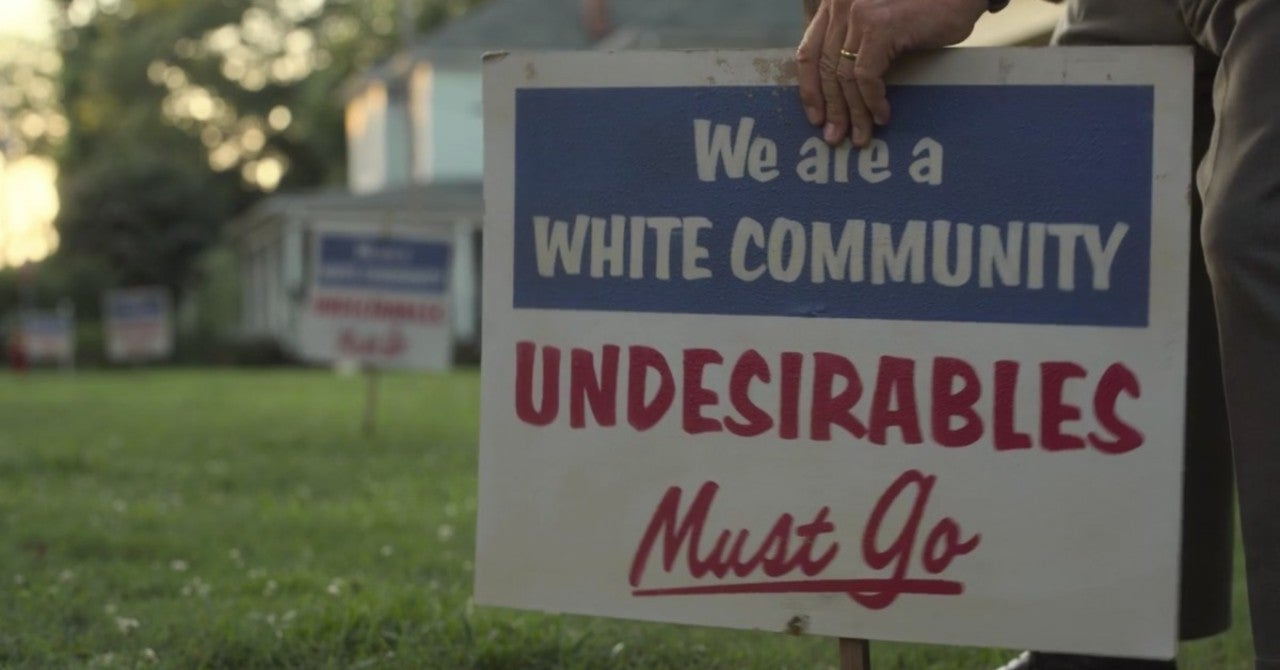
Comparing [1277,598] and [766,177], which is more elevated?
[766,177]

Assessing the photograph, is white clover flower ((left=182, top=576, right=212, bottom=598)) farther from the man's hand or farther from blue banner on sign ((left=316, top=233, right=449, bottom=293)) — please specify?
blue banner on sign ((left=316, top=233, right=449, bottom=293))

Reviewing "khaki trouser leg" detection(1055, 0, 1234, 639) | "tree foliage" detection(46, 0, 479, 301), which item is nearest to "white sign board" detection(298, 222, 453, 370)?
"khaki trouser leg" detection(1055, 0, 1234, 639)

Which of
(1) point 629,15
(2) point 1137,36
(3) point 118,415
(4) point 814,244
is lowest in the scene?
(3) point 118,415

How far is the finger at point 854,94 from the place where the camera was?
8.64 feet

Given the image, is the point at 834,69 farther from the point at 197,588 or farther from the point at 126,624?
the point at 197,588

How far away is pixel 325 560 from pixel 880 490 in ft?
11.5

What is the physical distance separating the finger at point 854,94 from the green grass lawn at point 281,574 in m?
1.55

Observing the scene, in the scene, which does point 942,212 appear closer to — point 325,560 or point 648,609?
point 648,609

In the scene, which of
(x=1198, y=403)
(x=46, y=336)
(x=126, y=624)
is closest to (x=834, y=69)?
(x=1198, y=403)

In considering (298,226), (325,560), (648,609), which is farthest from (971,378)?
(298,226)

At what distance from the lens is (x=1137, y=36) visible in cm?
311

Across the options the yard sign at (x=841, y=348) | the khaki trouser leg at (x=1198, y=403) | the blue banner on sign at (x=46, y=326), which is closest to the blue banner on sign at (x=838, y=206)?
the yard sign at (x=841, y=348)

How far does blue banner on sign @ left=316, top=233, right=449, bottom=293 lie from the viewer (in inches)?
525

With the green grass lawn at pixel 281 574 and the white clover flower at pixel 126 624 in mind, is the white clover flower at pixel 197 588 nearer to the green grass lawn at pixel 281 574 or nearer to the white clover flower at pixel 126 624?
the green grass lawn at pixel 281 574
